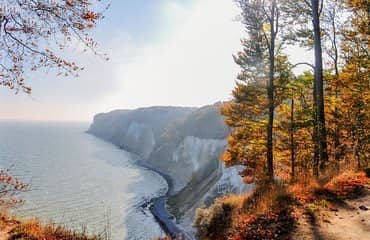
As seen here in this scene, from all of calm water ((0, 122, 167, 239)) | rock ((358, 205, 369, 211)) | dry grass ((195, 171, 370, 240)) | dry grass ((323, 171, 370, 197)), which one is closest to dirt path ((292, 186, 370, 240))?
rock ((358, 205, 369, 211))

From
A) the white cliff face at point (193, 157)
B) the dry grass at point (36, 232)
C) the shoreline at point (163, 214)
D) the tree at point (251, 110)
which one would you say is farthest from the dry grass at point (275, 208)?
the white cliff face at point (193, 157)

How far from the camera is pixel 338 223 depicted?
584cm

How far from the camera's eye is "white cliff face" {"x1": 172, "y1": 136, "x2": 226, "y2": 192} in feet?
183

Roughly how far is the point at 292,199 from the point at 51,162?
252 feet

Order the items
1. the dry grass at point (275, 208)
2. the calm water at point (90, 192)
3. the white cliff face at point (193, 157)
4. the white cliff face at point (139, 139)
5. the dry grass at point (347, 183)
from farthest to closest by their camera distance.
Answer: the white cliff face at point (139, 139) → the white cliff face at point (193, 157) → the calm water at point (90, 192) → the dry grass at point (347, 183) → the dry grass at point (275, 208)

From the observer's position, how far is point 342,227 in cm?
564

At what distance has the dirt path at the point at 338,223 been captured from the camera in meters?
5.29

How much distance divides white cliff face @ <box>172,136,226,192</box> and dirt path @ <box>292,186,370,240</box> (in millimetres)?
45566

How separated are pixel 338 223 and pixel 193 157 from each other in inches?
2307

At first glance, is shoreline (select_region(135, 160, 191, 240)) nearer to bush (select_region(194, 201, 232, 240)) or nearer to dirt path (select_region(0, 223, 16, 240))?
bush (select_region(194, 201, 232, 240))

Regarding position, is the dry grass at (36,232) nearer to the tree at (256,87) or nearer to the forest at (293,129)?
the forest at (293,129)

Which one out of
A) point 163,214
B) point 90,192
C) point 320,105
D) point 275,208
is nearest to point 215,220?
point 275,208

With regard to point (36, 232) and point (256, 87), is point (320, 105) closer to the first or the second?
point (256, 87)

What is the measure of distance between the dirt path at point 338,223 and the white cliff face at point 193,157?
45566mm
